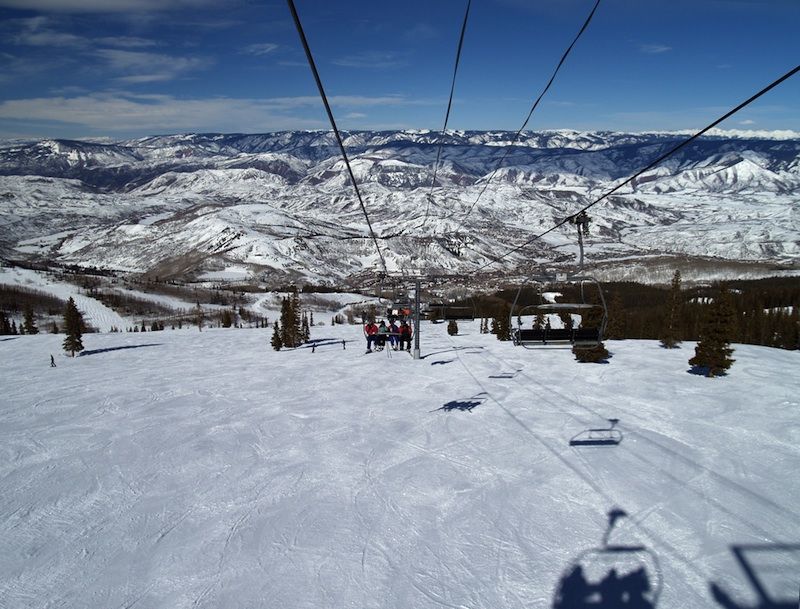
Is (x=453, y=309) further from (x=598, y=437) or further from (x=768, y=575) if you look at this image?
(x=768, y=575)

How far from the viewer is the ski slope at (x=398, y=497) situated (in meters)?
10.8

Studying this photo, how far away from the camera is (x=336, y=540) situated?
12484 mm

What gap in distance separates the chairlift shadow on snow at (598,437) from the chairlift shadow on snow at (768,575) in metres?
7.05

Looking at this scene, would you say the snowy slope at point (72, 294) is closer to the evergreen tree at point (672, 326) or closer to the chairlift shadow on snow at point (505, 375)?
the chairlift shadow on snow at point (505, 375)

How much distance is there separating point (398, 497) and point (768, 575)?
9.05m

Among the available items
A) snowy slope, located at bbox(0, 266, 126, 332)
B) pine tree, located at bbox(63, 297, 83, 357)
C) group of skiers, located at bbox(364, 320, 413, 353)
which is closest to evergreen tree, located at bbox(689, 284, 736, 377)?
group of skiers, located at bbox(364, 320, 413, 353)

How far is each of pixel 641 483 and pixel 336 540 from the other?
382 inches

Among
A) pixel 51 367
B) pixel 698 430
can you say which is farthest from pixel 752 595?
pixel 51 367

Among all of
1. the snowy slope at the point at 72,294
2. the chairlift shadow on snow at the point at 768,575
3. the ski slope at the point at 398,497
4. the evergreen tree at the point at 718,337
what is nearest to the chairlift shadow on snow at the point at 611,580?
the ski slope at the point at 398,497

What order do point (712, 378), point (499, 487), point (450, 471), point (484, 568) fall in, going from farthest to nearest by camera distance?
point (712, 378) < point (450, 471) < point (499, 487) < point (484, 568)

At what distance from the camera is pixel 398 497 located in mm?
14680

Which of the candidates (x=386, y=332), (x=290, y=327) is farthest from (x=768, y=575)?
(x=290, y=327)

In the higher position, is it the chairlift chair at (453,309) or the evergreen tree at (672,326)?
the chairlift chair at (453,309)

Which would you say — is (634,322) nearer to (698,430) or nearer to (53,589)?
(698,430)
